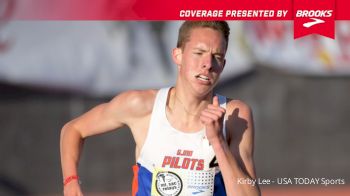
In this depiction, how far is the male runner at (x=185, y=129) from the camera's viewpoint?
3359 mm

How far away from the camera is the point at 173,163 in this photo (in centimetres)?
347

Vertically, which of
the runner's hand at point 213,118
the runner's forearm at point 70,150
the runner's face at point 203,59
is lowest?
the runner's forearm at point 70,150

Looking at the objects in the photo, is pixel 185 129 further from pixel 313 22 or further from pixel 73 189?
pixel 313 22

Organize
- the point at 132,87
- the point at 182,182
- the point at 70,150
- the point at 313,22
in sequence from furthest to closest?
the point at 132,87 → the point at 313,22 → the point at 70,150 → the point at 182,182

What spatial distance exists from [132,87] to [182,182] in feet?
11.3

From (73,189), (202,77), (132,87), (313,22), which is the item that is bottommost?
(73,189)

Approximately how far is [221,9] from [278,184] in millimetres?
3048

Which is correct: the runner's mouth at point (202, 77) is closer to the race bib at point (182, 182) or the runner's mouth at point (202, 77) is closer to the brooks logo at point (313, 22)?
the race bib at point (182, 182)

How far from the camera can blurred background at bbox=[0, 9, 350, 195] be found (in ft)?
22.2

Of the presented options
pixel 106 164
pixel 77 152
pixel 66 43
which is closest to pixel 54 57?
pixel 66 43

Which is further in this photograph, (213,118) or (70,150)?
(70,150)

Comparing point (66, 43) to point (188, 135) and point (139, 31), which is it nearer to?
point (139, 31)

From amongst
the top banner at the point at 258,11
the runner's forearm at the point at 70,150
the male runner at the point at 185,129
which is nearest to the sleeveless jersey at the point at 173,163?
the male runner at the point at 185,129

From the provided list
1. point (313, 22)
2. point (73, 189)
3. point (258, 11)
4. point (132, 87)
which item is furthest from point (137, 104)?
point (132, 87)
